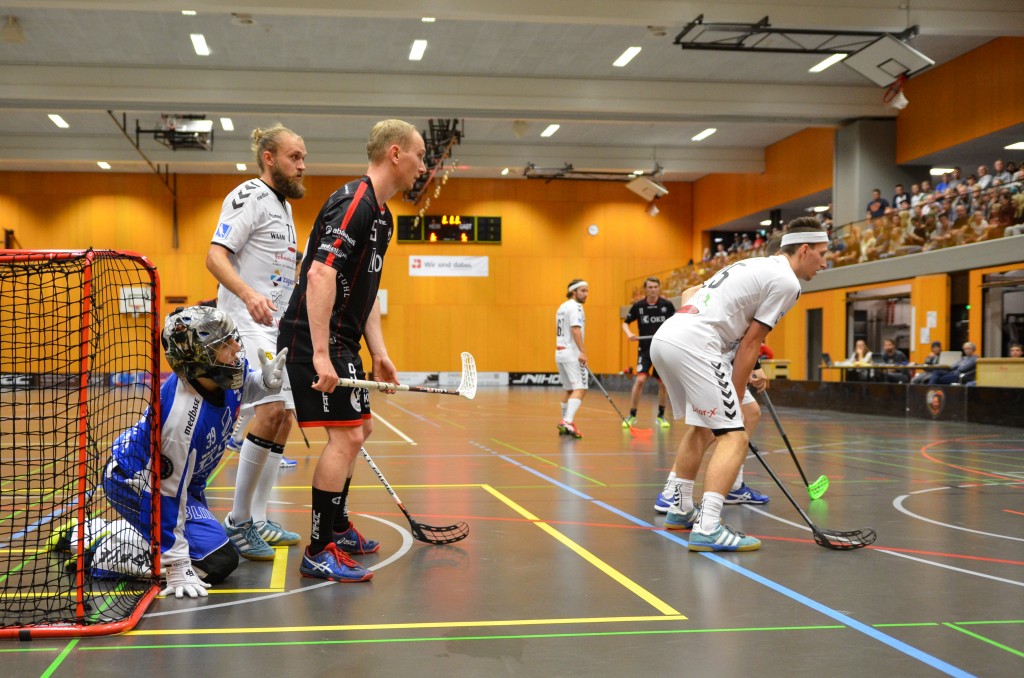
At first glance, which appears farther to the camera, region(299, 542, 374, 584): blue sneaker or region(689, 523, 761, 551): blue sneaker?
region(689, 523, 761, 551): blue sneaker

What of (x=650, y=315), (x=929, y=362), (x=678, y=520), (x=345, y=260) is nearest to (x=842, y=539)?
(x=678, y=520)

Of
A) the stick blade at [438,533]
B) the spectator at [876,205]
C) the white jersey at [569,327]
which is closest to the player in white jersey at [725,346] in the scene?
the stick blade at [438,533]

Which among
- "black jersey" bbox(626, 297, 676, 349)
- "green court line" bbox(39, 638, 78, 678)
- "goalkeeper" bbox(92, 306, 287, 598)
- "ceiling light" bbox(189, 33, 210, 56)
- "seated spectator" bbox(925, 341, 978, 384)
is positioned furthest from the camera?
"ceiling light" bbox(189, 33, 210, 56)

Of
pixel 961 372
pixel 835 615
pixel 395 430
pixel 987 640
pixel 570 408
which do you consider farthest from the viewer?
pixel 961 372

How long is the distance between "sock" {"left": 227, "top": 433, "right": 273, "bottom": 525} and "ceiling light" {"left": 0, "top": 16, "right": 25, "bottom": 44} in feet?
60.2

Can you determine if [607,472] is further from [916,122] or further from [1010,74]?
[916,122]

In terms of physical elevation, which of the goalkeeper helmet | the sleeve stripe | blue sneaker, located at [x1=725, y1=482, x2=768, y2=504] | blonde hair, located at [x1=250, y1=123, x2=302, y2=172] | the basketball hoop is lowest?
blue sneaker, located at [x1=725, y1=482, x2=768, y2=504]

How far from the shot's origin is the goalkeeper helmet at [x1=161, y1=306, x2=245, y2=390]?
11.8 ft

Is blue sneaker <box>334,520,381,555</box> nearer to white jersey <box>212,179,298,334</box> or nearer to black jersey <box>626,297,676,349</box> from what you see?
white jersey <box>212,179,298,334</box>

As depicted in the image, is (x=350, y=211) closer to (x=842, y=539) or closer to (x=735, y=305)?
(x=735, y=305)

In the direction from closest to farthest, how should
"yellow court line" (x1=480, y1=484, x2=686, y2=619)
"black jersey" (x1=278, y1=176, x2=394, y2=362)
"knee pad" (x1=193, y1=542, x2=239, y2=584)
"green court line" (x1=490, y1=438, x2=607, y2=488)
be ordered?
"yellow court line" (x1=480, y1=484, x2=686, y2=619) < "knee pad" (x1=193, y1=542, x2=239, y2=584) < "black jersey" (x1=278, y1=176, x2=394, y2=362) < "green court line" (x1=490, y1=438, x2=607, y2=488)

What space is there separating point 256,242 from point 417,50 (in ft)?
56.3

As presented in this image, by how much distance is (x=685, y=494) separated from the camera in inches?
207

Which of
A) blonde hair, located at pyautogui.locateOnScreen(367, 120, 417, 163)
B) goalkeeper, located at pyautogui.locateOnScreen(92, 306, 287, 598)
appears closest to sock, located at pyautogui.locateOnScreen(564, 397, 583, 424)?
blonde hair, located at pyautogui.locateOnScreen(367, 120, 417, 163)
